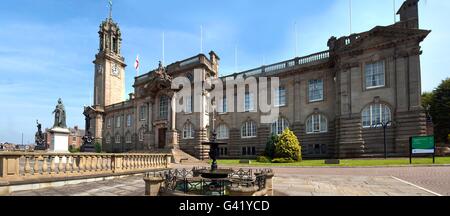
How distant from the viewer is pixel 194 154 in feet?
138

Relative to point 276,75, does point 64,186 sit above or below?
below

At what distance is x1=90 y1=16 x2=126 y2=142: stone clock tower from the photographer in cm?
6222

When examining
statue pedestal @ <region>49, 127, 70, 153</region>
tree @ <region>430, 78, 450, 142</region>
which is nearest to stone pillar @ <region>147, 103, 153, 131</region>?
statue pedestal @ <region>49, 127, 70, 153</region>

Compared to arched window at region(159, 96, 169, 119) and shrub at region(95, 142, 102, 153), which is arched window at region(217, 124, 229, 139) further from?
shrub at region(95, 142, 102, 153)

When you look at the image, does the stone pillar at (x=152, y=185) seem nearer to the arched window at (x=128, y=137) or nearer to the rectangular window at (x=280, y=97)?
the rectangular window at (x=280, y=97)

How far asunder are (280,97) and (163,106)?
62.9 ft

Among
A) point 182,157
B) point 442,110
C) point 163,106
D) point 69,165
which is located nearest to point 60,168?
point 69,165

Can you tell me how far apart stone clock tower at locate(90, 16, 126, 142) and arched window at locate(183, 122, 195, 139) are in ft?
92.1

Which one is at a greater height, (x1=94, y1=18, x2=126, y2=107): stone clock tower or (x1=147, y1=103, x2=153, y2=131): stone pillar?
(x1=94, y1=18, x2=126, y2=107): stone clock tower

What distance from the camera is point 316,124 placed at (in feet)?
120

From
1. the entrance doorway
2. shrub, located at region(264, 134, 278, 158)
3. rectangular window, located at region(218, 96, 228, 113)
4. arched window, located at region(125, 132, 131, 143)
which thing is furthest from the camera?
arched window, located at region(125, 132, 131, 143)

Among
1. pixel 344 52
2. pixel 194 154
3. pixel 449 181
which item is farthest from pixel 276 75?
pixel 449 181
